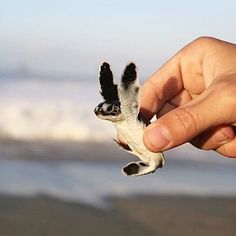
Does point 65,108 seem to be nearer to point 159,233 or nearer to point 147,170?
point 159,233

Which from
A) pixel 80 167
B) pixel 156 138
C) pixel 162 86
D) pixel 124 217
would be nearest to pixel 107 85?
pixel 156 138

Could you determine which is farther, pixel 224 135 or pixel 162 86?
pixel 162 86

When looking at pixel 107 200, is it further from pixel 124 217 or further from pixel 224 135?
pixel 224 135

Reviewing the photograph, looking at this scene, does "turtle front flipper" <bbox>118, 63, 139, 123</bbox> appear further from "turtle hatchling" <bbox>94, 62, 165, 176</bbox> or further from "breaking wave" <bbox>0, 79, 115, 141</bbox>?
"breaking wave" <bbox>0, 79, 115, 141</bbox>

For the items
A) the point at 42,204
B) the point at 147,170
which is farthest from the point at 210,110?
the point at 42,204

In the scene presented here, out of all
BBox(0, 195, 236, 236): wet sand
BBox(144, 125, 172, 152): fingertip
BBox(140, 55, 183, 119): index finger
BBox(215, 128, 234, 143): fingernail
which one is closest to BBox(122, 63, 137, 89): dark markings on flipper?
BBox(144, 125, 172, 152): fingertip

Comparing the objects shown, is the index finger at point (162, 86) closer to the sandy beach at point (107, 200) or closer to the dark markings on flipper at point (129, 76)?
the dark markings on flipper at point (129, 76)

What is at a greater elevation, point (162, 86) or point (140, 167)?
point (162, 86)
